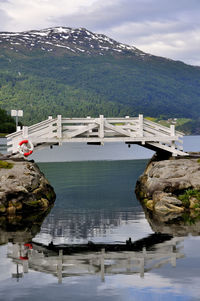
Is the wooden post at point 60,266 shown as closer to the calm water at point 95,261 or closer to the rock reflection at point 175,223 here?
the calm water at point 95,261

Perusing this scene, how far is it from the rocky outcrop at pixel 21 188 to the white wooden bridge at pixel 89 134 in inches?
90.9

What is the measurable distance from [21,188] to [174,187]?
389 inches

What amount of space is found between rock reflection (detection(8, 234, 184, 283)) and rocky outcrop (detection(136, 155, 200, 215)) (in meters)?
8.29

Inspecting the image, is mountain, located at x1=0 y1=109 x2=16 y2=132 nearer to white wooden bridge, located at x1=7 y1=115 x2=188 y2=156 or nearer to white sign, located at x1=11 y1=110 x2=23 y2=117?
white sign, located at x1=11 y1=110 x2=23 y2=117

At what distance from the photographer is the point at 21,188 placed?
1261 inches

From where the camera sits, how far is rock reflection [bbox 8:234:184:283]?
1928 cm

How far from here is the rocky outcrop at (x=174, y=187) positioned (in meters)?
32.0

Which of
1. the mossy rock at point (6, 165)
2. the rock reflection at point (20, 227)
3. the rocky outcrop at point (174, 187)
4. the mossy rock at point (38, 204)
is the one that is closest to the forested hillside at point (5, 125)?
the mossy rock at point (6, 165)

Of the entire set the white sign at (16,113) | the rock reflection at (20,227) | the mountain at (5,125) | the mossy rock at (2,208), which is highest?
the mountain at (5,125)

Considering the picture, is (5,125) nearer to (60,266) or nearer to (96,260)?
(96,260)

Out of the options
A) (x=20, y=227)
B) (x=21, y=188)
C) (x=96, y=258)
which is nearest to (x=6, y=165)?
(x=21, y=188)

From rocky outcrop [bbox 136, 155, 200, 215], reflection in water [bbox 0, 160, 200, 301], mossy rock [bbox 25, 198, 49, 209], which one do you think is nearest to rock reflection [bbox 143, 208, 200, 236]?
reflection in water [bbox 0, 160, 200, 301]

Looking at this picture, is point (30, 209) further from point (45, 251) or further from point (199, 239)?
point (199, 239)

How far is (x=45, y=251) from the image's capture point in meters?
22.1
